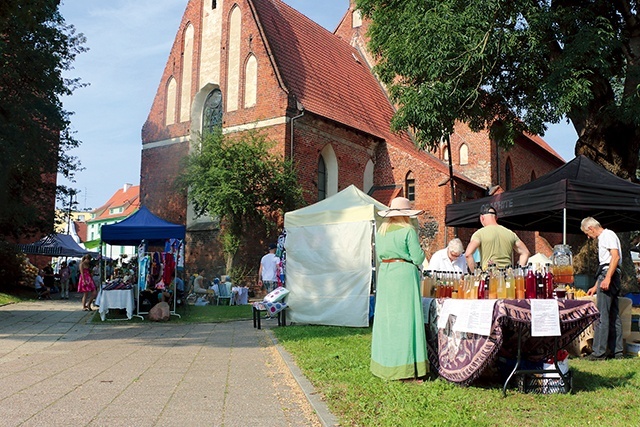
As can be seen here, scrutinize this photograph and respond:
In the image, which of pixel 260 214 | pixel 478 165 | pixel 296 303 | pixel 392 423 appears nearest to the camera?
pixel 392 423

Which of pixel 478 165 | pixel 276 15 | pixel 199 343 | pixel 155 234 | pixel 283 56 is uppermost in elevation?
pixel 276 15

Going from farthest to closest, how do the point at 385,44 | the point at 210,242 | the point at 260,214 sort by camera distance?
1. the point at 210,242
2. the point at 260,214
3. the point at 385,44

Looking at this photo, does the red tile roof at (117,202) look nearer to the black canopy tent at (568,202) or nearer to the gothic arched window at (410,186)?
the gothic arched window at (410,186)

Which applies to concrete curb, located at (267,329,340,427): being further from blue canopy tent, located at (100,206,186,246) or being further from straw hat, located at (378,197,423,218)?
blue canopy tent, located at (100,206,186,246)

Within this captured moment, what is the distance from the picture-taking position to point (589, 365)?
686 cm

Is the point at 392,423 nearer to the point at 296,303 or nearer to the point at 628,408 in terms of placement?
the point at 628,408

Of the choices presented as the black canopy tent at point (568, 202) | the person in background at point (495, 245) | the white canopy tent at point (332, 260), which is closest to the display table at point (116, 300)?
the white canopy tent at point (332, 260)

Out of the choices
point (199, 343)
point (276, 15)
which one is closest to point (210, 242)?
point (276, 15)

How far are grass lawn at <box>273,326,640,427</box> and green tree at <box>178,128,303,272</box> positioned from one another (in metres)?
13.9

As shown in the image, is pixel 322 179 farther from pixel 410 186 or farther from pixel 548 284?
pixel 548 284

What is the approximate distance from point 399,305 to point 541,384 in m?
1.47

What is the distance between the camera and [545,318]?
16.9 ft

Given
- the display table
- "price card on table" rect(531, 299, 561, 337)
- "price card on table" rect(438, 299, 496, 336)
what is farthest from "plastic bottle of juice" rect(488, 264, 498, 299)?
the display table

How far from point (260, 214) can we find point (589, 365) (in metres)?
15.5
